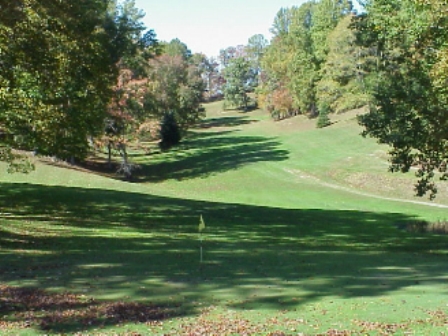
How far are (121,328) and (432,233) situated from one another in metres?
21.8

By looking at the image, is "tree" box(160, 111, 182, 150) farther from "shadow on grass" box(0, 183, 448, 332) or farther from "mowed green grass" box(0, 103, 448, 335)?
"shadow on grass" box(0, 183, 448, 332)

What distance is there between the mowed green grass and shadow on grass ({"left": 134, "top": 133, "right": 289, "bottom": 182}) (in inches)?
576

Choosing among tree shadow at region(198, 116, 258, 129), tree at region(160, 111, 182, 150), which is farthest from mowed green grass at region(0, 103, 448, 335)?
tree shadow at region(198, 116, 258, 129)

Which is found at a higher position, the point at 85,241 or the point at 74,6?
the point at 74,6

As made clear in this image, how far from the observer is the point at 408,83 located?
786 inches

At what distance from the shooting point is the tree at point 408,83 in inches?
736

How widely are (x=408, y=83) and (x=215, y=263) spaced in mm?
10034

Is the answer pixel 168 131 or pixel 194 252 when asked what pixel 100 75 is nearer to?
pixel 194 252

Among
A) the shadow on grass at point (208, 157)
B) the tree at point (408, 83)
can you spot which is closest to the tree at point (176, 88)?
the shadow on grass at point (208, 157)

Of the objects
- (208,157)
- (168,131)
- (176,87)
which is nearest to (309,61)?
(176,87)

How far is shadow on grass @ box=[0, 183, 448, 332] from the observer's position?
425 inches

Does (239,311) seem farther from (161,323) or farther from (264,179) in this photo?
(264,179)

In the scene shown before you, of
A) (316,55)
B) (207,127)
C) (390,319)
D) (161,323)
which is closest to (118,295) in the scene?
(161,323)

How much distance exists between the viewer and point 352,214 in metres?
34.3
